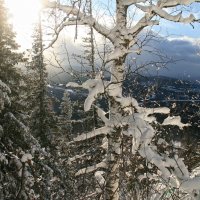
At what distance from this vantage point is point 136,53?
29.6 ft

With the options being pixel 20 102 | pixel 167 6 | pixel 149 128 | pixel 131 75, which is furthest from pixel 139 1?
pixel 20 102

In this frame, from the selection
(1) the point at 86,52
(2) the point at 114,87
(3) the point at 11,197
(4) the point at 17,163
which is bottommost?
(3) the point at 11,197

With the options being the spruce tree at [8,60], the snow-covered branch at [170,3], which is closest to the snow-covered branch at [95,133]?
the snow-covered branch at [170,3]

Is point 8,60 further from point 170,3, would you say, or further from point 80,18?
point 170,3

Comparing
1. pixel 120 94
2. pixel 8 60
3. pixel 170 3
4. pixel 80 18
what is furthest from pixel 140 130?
pixel 8 60

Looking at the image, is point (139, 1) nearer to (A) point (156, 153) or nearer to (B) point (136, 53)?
(B) point (136, 53)

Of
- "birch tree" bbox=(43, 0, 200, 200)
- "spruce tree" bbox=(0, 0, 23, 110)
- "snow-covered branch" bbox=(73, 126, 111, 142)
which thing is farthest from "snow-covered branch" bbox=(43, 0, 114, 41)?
"spruce tree" bbox=(0, 0, 23, 110)

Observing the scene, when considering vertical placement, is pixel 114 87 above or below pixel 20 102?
above

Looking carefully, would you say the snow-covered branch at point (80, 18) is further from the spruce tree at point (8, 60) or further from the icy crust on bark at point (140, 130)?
the spruce tree at point (8, 60)

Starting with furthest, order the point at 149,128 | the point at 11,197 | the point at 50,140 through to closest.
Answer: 1. the point at 50,140
2. the point at 11,197
3. the point at 149,128

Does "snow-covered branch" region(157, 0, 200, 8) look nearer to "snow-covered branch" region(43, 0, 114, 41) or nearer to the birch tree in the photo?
the birch tree

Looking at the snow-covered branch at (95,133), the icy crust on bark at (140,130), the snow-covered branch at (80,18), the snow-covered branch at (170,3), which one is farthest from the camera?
the snow-covered branch at (95,133)

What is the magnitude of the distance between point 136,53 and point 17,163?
8.98 metres

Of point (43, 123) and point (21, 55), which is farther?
point (43, 123)
